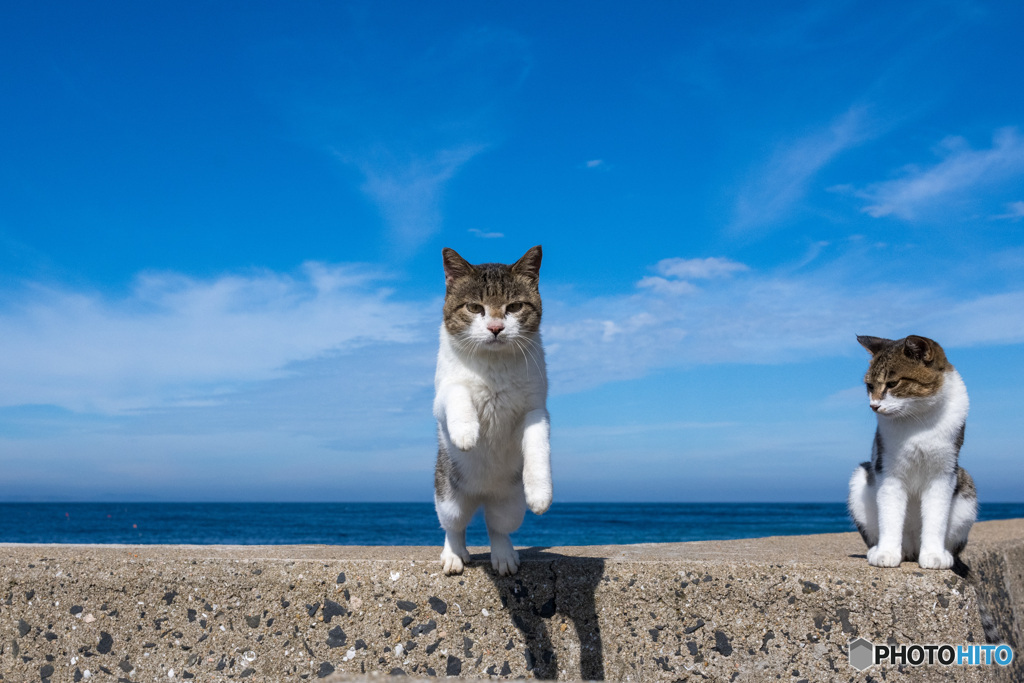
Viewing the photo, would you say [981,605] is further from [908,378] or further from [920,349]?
[920,349]

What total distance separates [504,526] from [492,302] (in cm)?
117

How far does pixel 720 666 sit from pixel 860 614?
0.71 meters

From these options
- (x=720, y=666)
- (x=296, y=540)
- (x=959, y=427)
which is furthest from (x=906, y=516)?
(x=296, y=540)

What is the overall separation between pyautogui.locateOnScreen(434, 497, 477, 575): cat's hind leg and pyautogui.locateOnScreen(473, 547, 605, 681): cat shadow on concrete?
173 millimetres

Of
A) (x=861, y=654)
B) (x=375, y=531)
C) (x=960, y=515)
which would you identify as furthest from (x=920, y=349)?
(x=375, y=531)

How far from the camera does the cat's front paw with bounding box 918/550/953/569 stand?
317cm

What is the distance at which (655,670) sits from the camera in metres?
3.12

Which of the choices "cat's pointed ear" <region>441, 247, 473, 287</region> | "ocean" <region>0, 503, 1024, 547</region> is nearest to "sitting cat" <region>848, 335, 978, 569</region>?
"cat's pointed ear" <region>441, 247, 473, 287</region>

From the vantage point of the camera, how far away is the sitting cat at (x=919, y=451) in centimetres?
330

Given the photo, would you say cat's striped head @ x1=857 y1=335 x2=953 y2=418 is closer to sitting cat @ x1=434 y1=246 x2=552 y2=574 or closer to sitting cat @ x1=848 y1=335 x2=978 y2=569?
sitting cat @ x1=848 y1=335 x2=978 y2=569

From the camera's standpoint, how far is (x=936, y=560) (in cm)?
319

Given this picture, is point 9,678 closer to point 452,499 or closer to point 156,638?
point 156,638

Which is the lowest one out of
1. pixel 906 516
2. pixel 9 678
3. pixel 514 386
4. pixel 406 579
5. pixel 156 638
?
pixel 9 678

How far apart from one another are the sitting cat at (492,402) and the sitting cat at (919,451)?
72.6 inches
